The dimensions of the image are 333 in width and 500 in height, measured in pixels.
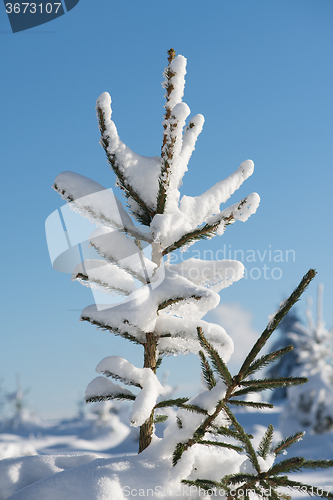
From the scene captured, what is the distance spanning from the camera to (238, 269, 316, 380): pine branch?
1.80 m

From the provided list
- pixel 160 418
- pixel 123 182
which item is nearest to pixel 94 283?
pixel 123 182

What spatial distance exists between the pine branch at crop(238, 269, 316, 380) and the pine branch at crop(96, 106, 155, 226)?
1270 millimetres

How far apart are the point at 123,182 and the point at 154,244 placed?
51 cm

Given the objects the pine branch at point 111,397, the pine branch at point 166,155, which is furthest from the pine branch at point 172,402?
the pine branch at point 166,155

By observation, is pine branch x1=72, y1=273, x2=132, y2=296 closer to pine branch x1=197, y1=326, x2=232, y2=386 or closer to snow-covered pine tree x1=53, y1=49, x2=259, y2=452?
snow-covered pine tree x1=53, y1=49, x2=259, y2=452

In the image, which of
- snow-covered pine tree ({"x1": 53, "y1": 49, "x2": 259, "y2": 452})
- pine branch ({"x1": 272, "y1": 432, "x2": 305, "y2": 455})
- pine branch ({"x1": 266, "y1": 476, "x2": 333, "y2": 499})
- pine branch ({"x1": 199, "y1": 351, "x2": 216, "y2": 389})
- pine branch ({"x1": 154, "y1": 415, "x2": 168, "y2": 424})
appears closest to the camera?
pine branch ({"x1": 266, "y1": 476, "x2": 333, "y2": 499})

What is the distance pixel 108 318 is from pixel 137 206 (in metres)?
0.94

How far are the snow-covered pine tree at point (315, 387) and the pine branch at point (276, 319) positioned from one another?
599 inches

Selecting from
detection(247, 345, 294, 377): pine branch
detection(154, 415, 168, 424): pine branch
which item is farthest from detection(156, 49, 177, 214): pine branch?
detection(154, 415, 168, 424): pine branch

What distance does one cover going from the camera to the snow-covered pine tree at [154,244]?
2324 mm

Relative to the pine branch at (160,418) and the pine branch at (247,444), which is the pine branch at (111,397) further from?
the pine branch at (247,444)

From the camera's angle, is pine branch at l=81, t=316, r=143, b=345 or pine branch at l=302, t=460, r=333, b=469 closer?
pine branch at l=302, t=460, r=333, b=469

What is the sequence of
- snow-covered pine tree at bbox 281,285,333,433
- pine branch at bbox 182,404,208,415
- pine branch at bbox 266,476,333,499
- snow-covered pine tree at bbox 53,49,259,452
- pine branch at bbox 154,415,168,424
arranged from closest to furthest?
pine branch at bbox 266,476,333,499 < pine branch at bbox 182,404,208,415 < snow-covered pine tree at bbox 53,49,259,452 < pine branch at bbox 154,415,168,424 < snow-covered pine tree at bbox 281,285,333,433

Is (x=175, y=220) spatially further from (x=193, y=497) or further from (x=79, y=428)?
(x=79, y=428)
